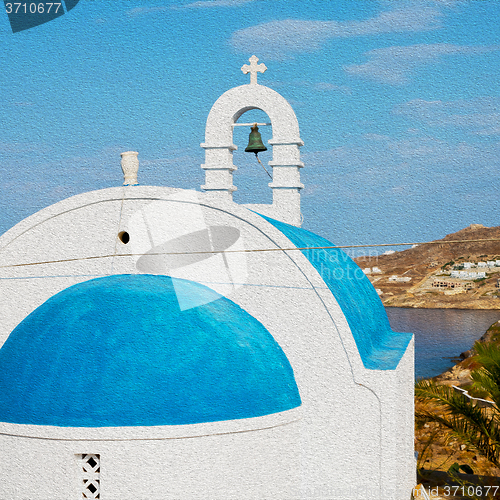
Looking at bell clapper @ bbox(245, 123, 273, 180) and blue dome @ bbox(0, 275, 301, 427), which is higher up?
bell clapper @ bbox(245, 123, 273, 180)

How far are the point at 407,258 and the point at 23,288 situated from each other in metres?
30.0

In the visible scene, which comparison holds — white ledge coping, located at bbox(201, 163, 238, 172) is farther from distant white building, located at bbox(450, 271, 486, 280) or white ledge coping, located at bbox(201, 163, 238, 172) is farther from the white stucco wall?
distant white building, located at bbox(450, 271, 486, 280)

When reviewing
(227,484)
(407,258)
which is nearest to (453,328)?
(407,258)

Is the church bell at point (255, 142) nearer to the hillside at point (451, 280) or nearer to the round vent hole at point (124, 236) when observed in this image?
the round vent hole at point (124, 236)

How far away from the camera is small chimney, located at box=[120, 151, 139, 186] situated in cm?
883

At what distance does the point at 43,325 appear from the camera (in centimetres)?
758

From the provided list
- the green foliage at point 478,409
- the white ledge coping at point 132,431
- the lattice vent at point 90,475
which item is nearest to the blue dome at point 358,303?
the green foliage at point 478,409

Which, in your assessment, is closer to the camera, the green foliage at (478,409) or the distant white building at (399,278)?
the green foliage at (478,409)

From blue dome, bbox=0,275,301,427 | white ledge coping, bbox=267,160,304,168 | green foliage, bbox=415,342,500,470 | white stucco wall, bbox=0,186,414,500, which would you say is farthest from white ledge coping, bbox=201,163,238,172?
green foliage, bbox=415,342,500,470

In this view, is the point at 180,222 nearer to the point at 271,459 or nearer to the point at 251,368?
the point at 251,368

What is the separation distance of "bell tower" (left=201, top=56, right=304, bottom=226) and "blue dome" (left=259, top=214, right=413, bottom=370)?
4.59ft

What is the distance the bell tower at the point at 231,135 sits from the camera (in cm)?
1109

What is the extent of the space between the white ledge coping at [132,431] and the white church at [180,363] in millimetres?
16

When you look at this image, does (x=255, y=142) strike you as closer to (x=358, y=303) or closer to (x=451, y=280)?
(x=358, y=303)
